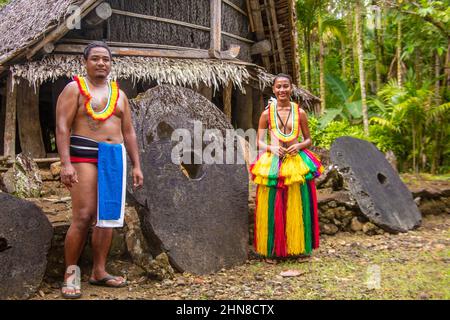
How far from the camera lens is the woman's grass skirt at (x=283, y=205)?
4016mm

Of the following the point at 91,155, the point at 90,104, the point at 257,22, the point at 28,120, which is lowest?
the point at 91,155

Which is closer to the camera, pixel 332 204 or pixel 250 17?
pixel 332 204

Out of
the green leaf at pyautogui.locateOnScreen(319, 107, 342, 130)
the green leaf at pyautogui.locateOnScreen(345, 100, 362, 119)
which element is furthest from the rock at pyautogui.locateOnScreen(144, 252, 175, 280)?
the green leaf at pyautogui.locateOnScreen(345, 100, 362, 119)

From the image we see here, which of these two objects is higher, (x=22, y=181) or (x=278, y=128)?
(x=278, y=128)

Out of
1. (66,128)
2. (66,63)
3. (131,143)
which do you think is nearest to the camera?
(66,128)

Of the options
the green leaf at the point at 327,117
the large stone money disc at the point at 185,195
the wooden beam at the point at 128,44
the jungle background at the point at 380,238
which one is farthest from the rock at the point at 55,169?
the green leaf at the point at 327,117

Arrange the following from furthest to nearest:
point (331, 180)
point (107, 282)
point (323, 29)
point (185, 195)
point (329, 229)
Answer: point (323, 29)
point (331, 180)
point (329, 229)
point (185, 195)
point (107, 282)

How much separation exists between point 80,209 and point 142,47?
4.86 m

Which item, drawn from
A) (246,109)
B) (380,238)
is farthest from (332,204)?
(246,109)

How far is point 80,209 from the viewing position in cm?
318

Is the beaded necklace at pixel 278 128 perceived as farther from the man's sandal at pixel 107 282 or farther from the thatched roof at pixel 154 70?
the thatched roof at pixel 154 70

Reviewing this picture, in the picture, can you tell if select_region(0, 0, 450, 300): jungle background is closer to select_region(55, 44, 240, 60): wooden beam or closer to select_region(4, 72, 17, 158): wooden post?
select_region(55, 44, 240, 60): wooden beam

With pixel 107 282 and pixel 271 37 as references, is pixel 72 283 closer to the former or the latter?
pixel 107 282

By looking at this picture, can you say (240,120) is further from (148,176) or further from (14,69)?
(148,176)
